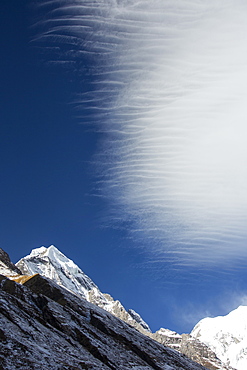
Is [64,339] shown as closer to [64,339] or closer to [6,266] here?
[64,339]

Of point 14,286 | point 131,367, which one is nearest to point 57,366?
point 131,367

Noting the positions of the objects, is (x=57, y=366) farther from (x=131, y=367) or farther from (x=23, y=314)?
(x=131, y=367)

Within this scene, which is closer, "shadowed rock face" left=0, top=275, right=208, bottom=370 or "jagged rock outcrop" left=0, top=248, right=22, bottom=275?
"shadowed rock face" left=0, top=275, right=208, bottom=370

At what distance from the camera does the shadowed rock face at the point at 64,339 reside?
4684cm

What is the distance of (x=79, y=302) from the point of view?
93.1 m

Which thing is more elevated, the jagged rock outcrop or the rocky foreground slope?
the jagged rock outcrop

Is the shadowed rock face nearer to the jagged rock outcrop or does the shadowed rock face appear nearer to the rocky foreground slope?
the rocky foreground slope

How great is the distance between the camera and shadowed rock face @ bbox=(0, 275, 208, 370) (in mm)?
46844

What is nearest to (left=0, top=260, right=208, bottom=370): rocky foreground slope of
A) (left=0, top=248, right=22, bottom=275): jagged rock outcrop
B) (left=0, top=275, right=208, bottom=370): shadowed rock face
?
(left=0, top=275, right=208, bottom=370): shadowed rock face

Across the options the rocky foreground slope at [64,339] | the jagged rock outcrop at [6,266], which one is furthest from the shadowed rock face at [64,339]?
the jagged rock outcrop at [6,266]

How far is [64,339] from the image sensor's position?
199ft

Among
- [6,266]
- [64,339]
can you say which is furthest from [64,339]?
[6,266]

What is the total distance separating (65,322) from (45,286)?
26.6 meters

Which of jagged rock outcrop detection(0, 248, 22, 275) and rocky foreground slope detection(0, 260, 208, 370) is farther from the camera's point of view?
jagged rock outcrop detection(0, 248, 22, 275)
